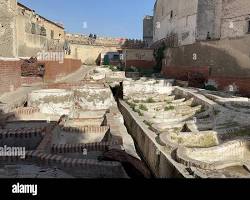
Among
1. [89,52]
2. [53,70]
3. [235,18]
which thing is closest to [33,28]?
[53,70]

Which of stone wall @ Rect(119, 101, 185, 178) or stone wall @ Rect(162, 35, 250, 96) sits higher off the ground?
stone wall @ Rect(162, 35, 250, 96)

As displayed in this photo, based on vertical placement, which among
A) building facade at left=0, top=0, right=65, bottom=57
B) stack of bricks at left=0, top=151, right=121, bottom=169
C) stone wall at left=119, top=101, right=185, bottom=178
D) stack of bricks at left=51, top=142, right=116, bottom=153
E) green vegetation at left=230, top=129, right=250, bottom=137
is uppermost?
building facade at left=0, top=0, right=65, bottom=57

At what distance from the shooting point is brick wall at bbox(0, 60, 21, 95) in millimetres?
10539

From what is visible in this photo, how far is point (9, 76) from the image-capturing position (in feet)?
37.2

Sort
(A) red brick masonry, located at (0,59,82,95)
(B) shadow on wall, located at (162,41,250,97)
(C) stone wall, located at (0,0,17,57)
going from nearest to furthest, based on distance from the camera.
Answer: (A) red brick masonry, located at (0,59,82,95) < (C) stone wall, located at (0,0,17,57) < (B) shadow on wall, located at (162,41,250,97)

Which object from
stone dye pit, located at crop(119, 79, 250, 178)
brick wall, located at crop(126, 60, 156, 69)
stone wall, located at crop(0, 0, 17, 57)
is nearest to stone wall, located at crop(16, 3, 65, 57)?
stone wall, located at crop(0, 0, 17, 57)

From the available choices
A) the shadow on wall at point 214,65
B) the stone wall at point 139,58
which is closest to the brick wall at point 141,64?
the stone wall at point 139,58

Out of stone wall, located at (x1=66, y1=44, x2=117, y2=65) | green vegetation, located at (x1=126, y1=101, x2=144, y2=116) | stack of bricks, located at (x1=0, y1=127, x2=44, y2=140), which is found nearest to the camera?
stack of bricks, located at (x1=0, y1=127, x2=44, y2=140)

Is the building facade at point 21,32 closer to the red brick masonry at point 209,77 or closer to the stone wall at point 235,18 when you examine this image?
the red brick masonry at point 209,77

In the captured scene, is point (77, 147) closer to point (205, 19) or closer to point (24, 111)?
point (24, 111)

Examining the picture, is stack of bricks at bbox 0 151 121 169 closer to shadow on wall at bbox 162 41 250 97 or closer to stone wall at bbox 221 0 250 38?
shadow on wall at bbox 162 41 250 97

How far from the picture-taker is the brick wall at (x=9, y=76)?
34.6ft
